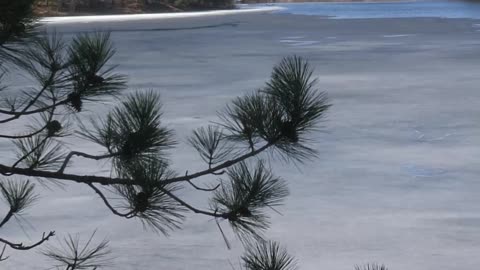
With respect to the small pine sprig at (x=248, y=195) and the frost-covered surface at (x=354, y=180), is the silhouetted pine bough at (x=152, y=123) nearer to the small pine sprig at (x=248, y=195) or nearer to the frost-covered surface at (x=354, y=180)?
the small pine sprig at (x=248, y=195)

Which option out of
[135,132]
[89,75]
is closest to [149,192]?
[135,132]

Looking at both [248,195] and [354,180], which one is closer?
[248,195]

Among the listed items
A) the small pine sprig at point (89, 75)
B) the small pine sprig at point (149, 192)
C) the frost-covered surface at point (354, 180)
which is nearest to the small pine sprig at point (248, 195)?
the small pine sprig at point (149, 192)

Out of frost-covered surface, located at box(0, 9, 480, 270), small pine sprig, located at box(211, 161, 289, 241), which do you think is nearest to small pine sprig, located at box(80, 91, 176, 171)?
small pine sprig, located at box(211, 161, 289, 241)

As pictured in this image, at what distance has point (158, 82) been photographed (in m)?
10.7

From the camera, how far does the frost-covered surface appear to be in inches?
162

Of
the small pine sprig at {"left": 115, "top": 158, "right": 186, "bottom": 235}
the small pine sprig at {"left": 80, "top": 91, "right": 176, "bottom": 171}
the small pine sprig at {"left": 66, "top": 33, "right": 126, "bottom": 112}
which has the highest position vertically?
the small pine sprig at {"left": 66, "top": 33, "right": 126, "bottom": 112}

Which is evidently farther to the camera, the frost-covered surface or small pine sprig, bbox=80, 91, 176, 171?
the frost-covered surface

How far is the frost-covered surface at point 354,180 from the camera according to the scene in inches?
162

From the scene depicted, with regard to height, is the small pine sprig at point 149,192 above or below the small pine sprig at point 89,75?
below

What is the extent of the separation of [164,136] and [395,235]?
106 inches

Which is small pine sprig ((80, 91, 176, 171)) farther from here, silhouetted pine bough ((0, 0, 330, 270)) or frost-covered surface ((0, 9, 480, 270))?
frost-covered surface ((0, 9, 480, 270))

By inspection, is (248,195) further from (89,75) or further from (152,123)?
(89,75)

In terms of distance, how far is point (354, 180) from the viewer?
555 cm
